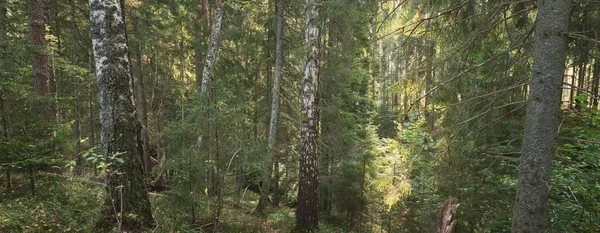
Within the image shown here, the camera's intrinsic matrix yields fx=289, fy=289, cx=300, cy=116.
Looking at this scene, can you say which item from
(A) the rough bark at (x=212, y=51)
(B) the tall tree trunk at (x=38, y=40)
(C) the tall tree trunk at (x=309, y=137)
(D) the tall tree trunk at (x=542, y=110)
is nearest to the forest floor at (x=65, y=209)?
(C) the tall tree trunk at (x=309, y=137)

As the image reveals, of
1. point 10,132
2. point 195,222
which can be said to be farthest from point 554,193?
point 10,132

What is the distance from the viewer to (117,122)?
3.75 metres

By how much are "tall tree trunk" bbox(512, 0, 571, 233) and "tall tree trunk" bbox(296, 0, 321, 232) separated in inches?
192

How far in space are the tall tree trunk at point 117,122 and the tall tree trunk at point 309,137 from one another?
440cm

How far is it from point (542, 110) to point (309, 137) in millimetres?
5123

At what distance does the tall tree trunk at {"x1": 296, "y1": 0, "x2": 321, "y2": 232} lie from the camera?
7.63m

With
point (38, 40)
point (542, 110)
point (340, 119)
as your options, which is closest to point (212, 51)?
point (38, 40)

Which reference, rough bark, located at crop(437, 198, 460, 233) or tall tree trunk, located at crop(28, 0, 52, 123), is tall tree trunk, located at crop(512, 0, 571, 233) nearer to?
rough bark, located at crop(437, 198, 460, 233)

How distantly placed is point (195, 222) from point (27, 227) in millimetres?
2316

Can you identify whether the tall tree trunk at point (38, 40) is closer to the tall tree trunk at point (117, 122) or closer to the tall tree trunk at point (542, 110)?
the tall tree trunk at point (117, 122)

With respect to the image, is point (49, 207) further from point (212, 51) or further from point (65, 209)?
point (212, 51)

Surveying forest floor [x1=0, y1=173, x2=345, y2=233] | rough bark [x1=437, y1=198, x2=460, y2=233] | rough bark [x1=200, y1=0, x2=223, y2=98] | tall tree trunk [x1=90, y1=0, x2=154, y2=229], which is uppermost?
rough bark [x1=200, y1=0, x2=223, y2=98]

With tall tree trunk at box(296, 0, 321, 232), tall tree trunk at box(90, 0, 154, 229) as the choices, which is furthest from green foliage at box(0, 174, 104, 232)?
tall tree trunk at box(296, 0, 321, 232)

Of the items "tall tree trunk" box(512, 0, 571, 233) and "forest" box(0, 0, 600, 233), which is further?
"forest" box(0, 0, 600, 233)
